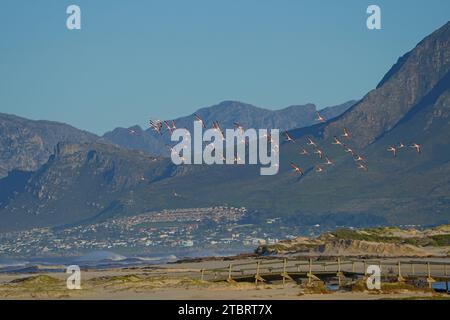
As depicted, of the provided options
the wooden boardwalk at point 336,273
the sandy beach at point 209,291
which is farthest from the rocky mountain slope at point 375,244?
the sandy beach at point 209,291

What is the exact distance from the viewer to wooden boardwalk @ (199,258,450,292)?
308 ft

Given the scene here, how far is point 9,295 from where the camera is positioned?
8469 centimetres

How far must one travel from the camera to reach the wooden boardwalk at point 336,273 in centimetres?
9375

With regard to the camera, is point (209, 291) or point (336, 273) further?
point (336, 273)

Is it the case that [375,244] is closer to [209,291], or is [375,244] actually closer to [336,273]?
[336,273]

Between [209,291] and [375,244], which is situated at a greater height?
[209,291]

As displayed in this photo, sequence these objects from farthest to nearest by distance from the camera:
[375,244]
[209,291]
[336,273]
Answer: [375,244] < [336,273] < [209,291]

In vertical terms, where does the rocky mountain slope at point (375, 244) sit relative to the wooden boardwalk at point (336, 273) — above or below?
below

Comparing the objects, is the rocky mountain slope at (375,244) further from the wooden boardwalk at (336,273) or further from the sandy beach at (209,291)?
the sandy beach at (209,291)

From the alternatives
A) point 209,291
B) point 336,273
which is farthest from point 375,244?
point 209,291

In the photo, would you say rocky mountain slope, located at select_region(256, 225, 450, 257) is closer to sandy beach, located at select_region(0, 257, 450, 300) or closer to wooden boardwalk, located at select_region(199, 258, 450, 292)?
wooden boardwalk, located at select_region(199, 258, 450, 292)

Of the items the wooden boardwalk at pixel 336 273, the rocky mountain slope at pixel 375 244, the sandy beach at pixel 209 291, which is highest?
the sandy beach at pixel 209 291

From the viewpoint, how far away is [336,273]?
3967 inches

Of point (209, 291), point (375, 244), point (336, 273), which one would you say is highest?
point (209, 291)
